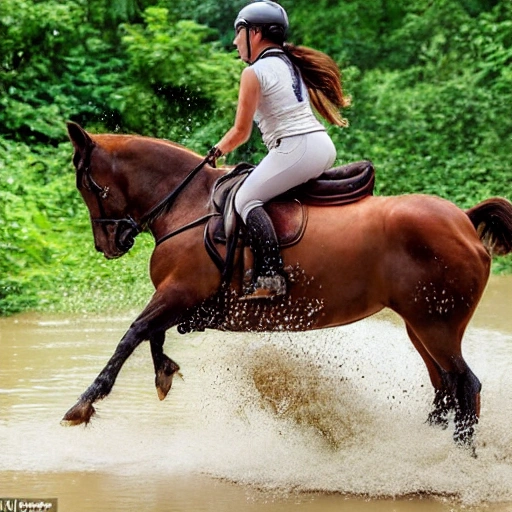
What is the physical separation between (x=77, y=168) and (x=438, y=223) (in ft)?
7.47

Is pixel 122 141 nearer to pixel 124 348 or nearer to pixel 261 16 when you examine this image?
pixel 261 16

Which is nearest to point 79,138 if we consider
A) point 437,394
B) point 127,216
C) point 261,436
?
point 127,216

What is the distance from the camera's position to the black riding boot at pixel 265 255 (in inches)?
273

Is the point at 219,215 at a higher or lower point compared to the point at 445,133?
higher

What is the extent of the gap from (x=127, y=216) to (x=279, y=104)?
1221 millimetres

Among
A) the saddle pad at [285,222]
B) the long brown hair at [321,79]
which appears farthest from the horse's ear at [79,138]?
the long brown hair at [321,79]

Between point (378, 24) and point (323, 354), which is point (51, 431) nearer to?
point (323, 354)

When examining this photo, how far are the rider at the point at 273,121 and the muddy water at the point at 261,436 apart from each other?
3.46 ft

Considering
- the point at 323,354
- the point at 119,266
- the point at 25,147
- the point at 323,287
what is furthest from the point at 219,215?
the point at 25,147

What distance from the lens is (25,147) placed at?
54.0ft

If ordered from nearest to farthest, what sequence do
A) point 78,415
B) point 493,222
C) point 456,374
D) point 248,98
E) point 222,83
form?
point 78,415, point 456,374, point 248,98, point 493,222, point 222,83

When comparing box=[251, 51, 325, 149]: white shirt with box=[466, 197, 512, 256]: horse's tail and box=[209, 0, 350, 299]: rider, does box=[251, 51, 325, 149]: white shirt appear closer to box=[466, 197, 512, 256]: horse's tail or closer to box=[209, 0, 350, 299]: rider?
box=[209, 0, 350, 299]: rider

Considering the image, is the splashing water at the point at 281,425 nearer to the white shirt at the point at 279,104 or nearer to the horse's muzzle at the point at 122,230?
the horse's muzzle at the point at 122,230

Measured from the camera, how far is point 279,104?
23.3ft
